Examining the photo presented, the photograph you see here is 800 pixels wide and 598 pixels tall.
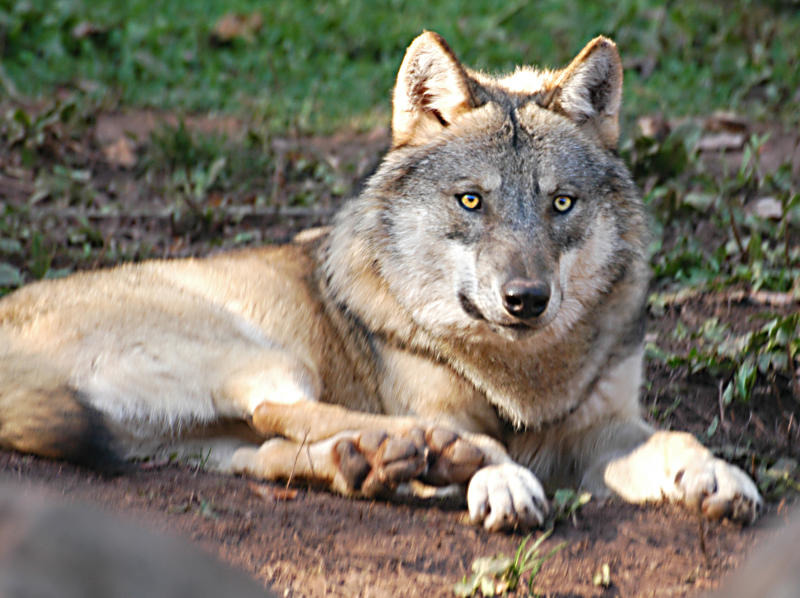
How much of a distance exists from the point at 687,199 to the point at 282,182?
294 centimetres

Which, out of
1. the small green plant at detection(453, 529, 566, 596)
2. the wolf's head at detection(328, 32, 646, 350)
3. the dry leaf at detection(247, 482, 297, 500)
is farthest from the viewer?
the wolf's head at detection(328, 32, 646, 350)

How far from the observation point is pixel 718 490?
3129 mm

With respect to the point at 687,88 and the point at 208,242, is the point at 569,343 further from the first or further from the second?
the point at 687,88

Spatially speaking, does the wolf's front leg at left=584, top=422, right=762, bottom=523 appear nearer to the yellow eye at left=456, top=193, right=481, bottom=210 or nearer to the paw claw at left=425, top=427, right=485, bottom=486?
the paw claw at left=425, top=427, right=485, bottom=486

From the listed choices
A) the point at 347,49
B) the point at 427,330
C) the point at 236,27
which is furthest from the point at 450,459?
the point at 236,27

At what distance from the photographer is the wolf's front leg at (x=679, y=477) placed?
122 inches

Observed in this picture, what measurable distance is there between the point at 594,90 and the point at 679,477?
5.49ft

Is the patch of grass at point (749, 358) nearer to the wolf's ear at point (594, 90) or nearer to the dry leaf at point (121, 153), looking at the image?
the wolf's ear at point (594, 90)

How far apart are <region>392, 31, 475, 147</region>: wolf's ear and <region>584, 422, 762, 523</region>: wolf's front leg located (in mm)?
1528

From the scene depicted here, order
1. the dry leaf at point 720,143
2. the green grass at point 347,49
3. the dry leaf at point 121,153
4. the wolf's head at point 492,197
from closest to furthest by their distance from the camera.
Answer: the wolf's head at point 492,197 → the dry leaf at point 720,143 → the dry leaf at point 121,153 → the green grass at point 347,49

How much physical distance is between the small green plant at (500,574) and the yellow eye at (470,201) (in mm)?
1441

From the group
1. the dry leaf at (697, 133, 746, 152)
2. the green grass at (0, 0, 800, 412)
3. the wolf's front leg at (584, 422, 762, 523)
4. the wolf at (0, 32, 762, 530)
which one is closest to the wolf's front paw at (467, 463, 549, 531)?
the wolf at (0, 32, 762, 530)

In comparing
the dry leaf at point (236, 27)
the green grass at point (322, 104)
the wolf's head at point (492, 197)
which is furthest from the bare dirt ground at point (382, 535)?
the dry leaf at point (236, 27)

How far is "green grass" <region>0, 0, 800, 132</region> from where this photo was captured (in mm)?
8148
